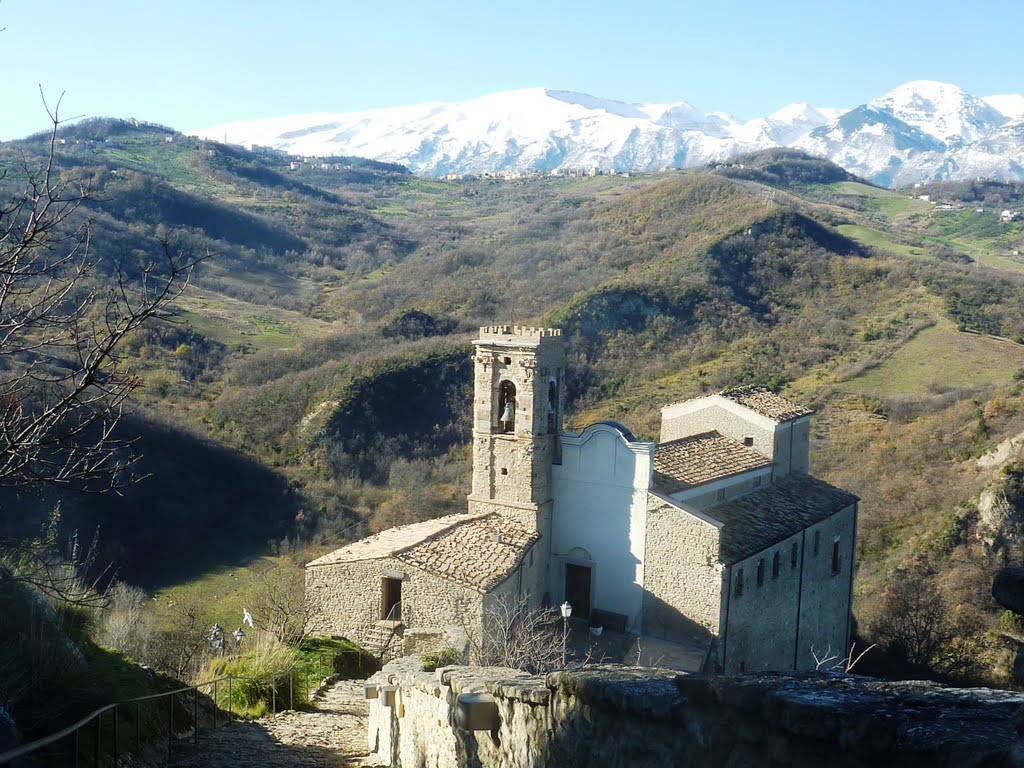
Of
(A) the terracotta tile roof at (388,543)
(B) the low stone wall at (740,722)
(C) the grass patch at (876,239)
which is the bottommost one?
(A) the terracotta tile roof at (388,543)

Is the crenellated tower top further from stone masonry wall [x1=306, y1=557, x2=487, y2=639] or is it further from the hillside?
the hillside

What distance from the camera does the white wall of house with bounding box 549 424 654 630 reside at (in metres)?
17.5

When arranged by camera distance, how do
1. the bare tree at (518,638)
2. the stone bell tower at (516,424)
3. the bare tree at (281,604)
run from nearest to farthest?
the bare tree at (518,638) → the bare tree at (281,604) → the stone bell tower at (516,424)

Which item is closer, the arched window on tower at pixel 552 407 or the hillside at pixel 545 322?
the arched window on tower at pixel 552 407

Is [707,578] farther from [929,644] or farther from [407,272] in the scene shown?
[407,272]

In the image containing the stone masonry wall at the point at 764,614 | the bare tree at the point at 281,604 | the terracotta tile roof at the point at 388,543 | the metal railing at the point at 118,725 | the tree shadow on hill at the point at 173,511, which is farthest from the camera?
the tree shadow on hill at the point at 173,511

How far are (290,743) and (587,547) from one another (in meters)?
9.08

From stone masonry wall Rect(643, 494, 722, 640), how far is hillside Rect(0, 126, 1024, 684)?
33.2 ft

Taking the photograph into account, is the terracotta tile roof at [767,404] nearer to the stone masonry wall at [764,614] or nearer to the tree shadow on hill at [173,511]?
the stone masonry wall at [764,614]

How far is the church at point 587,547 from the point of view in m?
16.2

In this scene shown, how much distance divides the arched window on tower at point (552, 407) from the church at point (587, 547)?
26 millimetres

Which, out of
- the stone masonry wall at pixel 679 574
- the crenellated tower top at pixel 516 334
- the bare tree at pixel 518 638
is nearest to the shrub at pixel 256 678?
the bare tree at pixel 518 638

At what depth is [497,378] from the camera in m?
18.4

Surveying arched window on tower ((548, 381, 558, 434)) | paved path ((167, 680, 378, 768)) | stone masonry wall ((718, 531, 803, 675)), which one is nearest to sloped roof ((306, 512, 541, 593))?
arched window on tower ((548, 381, 558, 434))
